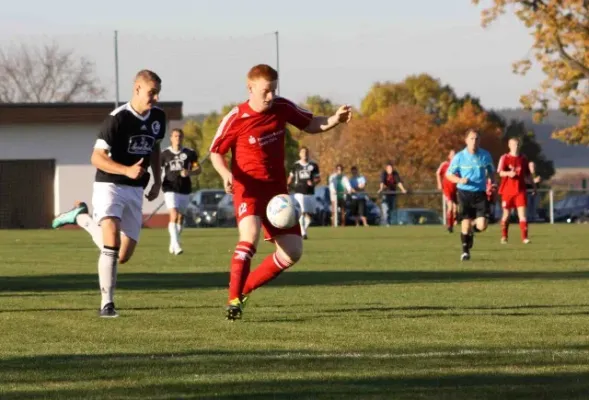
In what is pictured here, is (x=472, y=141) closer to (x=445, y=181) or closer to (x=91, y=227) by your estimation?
(x=91, y=227)

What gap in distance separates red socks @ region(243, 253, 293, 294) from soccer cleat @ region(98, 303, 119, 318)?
1068 mm

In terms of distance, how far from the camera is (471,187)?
2077 cm

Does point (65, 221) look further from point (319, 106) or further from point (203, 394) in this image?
point (319, 106)

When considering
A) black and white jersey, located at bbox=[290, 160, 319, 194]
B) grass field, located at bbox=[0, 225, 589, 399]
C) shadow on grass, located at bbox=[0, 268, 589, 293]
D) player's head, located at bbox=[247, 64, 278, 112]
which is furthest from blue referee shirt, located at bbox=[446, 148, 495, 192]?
black and white jersey, located at bbox=[290, 160, 319, 194]

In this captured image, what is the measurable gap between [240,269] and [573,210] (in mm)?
44477

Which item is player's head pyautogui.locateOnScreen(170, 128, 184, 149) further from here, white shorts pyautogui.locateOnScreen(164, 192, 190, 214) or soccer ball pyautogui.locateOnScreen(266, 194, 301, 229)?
soccer ball pyautogui.locateOnScreen(266, 194, 301, 229)

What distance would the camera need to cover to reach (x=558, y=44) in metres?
51.7

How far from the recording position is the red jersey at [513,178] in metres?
27.1

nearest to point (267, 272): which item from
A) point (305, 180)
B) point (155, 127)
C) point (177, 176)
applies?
point (155, 127)

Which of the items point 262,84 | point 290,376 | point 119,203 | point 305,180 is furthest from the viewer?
point 305,180

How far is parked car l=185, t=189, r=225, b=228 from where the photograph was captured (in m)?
50.7

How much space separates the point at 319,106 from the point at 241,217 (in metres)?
91.0

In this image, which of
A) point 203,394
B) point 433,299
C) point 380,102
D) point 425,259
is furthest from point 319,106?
point 203,394

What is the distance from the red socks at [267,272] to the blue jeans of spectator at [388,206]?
35.8 m
